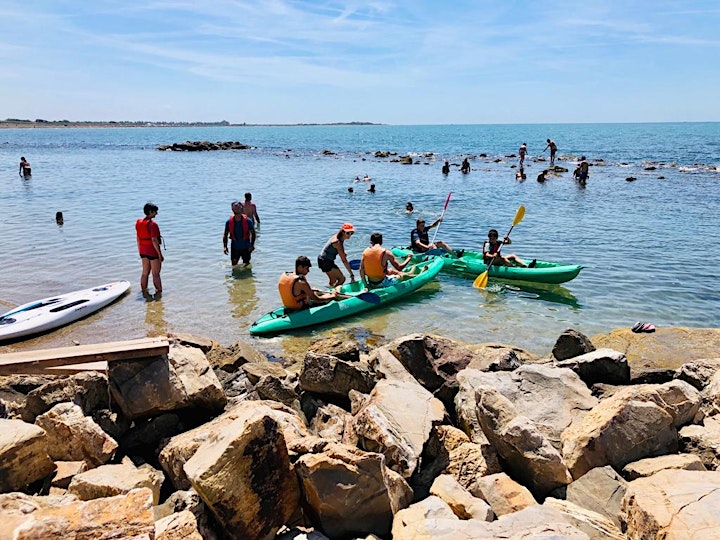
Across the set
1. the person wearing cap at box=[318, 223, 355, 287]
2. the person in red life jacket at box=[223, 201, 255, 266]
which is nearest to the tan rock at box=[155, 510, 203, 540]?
the person wearing cap at box=[318, 223, 355, 287]

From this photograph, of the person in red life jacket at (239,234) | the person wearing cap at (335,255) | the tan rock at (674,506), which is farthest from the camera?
the person in red life jacket at (239,234)

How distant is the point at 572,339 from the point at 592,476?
10.3 feet

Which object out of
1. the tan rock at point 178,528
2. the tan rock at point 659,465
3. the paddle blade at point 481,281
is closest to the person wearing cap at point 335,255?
the paddle blade at point 481,281

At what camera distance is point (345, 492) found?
3479 millimetres

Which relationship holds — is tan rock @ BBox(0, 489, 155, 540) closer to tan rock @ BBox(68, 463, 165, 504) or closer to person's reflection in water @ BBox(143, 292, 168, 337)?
tan rock @ BBox(68, 463, 165, 504)

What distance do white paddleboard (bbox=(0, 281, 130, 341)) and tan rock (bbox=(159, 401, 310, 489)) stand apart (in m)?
6.17

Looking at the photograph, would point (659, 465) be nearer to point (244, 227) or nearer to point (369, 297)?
point (369, 297)

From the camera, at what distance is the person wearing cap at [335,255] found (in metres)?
11.0

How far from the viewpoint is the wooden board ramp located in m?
4.71

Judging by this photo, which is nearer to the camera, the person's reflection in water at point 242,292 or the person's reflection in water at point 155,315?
the person's reflection in water at point 155,315

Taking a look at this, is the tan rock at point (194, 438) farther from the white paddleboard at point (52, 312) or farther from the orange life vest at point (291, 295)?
the white paddleboard at point (52, 312)

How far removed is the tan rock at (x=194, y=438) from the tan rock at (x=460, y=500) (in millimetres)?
1078

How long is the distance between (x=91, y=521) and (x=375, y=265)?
875 cm

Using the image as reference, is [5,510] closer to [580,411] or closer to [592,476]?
[592,476]
